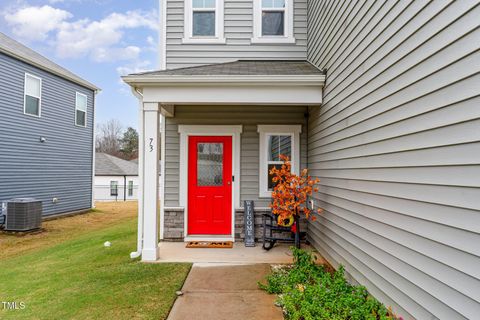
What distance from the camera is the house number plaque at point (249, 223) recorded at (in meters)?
5.64

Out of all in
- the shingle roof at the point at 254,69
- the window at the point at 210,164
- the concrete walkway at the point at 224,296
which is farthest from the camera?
the window at the point at 210,164

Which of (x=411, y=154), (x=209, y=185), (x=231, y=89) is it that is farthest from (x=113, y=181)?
(x=411, y=154)

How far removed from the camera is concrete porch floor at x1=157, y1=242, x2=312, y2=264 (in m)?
4.71

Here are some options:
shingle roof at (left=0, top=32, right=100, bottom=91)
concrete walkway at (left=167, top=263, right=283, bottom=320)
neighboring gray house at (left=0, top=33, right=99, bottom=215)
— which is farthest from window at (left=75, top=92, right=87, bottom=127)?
concrete walkway at (left=167, top=263, right=283, bottom=320)

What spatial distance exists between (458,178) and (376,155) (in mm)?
1116

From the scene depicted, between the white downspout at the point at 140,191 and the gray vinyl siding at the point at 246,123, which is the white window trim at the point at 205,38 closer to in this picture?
the gray vinyl siding at the point at 246,123

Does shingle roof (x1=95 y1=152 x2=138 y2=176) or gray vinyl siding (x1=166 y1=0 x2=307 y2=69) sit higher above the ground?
gray vinyl siding (x1=166 y1=0 x2=307 y2=69)

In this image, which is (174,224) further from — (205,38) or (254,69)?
(205,38)

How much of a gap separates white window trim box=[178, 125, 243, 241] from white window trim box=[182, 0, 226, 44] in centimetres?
178

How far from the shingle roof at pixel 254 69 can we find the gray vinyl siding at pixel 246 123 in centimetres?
82

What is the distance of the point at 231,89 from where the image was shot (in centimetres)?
477

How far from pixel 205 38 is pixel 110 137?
38406 millimetres

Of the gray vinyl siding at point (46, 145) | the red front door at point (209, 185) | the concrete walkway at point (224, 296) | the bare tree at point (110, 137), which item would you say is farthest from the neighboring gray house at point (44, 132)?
the bare tree at point (110, 137)

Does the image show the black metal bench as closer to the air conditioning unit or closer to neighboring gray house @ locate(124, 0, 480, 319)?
neighboring gray house @ locate(124, 0, 480, 319)
